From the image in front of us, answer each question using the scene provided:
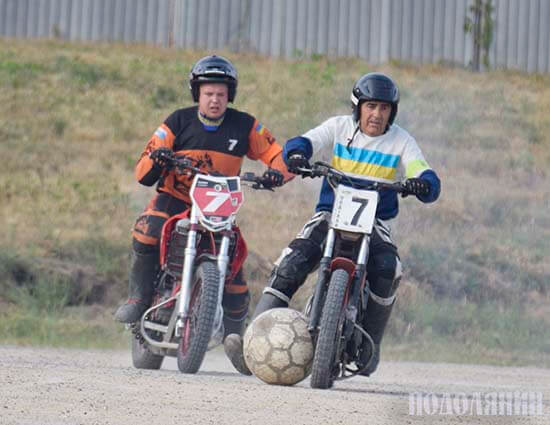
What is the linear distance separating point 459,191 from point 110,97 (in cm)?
592

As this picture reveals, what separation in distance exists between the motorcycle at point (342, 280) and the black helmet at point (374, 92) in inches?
19.7

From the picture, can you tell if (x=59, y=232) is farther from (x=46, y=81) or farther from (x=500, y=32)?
(x=500, y=32)

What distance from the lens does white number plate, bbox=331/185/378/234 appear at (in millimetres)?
8453

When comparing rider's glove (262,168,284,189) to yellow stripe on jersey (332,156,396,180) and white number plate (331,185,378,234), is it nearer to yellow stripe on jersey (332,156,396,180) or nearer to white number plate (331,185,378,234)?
yellow stripe on jersey (332,156,396,180)

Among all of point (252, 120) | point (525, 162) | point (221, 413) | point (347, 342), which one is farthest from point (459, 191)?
point (221, 413)

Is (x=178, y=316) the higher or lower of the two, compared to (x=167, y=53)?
lower

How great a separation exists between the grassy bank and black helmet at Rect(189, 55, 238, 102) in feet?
13.6

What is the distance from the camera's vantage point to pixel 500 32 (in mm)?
24422

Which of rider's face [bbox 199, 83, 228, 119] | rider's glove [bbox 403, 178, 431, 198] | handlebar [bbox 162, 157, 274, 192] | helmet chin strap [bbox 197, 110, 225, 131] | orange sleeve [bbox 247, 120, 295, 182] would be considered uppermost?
rider's face [bbox 199, 83, 228, 119]

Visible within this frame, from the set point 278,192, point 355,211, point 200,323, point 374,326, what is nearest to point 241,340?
point 200,323

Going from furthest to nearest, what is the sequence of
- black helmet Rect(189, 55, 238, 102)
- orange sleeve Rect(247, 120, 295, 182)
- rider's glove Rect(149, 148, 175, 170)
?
orange sleeve Rect(247, 120, 295, 182) < black helmet Rect(189, 55, 238, 102) < rider's glove Rect(149, 148, 175, 170)

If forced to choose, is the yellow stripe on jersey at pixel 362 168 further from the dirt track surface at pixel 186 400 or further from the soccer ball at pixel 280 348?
the dirt track surface at pixel 186 400

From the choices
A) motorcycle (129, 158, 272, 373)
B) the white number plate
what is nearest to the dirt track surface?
motorcycle (129, 158, 272, 373)

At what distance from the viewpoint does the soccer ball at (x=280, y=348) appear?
8414 millimetres
